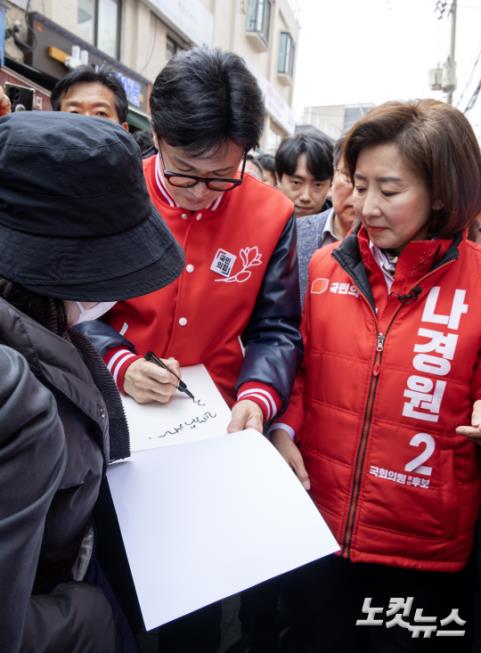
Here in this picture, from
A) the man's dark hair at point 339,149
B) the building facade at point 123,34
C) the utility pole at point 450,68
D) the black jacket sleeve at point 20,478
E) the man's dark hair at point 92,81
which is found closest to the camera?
the black jacket sleeve at point 20,478

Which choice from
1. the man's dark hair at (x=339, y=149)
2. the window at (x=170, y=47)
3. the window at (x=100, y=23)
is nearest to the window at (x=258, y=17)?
the window at (x=170, y=47)

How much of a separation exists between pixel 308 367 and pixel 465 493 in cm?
58

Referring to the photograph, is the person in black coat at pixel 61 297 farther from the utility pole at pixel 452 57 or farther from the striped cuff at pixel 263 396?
the utility pole at pixel 452 57

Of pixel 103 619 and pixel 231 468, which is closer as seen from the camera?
pixel 103 619

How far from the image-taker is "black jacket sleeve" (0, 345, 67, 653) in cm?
59

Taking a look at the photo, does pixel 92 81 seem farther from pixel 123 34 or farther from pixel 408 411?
pixel 123 34

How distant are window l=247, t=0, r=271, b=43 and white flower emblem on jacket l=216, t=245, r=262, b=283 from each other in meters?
14.5

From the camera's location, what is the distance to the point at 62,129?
0.80 meters

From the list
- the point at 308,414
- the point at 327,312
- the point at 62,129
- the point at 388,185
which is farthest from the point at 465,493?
the point at 62,129

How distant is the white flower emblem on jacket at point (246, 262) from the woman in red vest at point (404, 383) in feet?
0.85

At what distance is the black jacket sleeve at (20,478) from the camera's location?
59 cm

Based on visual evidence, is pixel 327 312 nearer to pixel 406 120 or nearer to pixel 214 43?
pixel 406 120

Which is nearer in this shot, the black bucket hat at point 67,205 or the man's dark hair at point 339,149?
the black bucket hat at point 67,205
